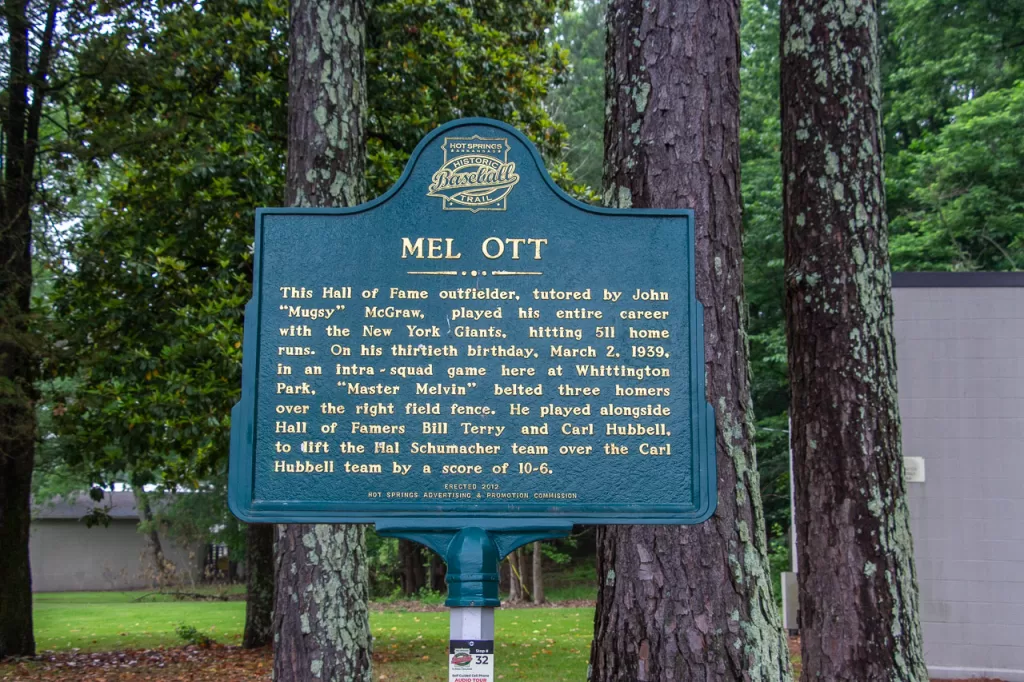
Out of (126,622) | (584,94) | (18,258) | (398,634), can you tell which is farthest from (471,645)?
(584,94)

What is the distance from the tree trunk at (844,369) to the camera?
22.2 ft

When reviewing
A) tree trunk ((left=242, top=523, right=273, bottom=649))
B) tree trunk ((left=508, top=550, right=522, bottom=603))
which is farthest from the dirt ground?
tree trunk ((left=508, top=550, right=522, bottom=603))

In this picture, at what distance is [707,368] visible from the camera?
575cm

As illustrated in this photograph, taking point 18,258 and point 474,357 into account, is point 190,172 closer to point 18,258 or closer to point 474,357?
point 18,258

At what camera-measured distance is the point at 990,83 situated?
80.3 ft

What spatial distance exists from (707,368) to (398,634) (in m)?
13.0

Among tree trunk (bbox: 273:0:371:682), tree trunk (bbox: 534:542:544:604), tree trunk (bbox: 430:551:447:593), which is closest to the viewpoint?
tree trunk (bbox: 273:0:371:682)

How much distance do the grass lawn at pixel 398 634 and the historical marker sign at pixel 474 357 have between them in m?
8.04

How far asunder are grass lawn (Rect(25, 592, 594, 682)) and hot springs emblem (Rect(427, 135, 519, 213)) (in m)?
8.35

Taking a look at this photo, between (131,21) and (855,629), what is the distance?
11384 mm

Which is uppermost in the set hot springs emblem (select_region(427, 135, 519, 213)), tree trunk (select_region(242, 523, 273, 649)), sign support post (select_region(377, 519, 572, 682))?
hot springs emblem (select_region(427, 135, 519, 213))

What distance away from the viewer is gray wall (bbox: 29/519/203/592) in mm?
42062

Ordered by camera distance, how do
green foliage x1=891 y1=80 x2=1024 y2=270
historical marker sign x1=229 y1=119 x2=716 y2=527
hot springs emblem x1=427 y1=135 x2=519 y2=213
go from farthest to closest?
green foliage x1=891 y1=80 x2=1024 y2=270 < hot springs emblem x1=427 y1=135 x2=519 y2=213 < historical marker sign x1=229 y1=119 x2=716 y2=527

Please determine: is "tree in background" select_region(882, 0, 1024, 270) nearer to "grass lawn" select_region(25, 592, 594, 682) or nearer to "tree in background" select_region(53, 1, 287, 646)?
"grass lawn" select_region(25, 592, 594, 682)
